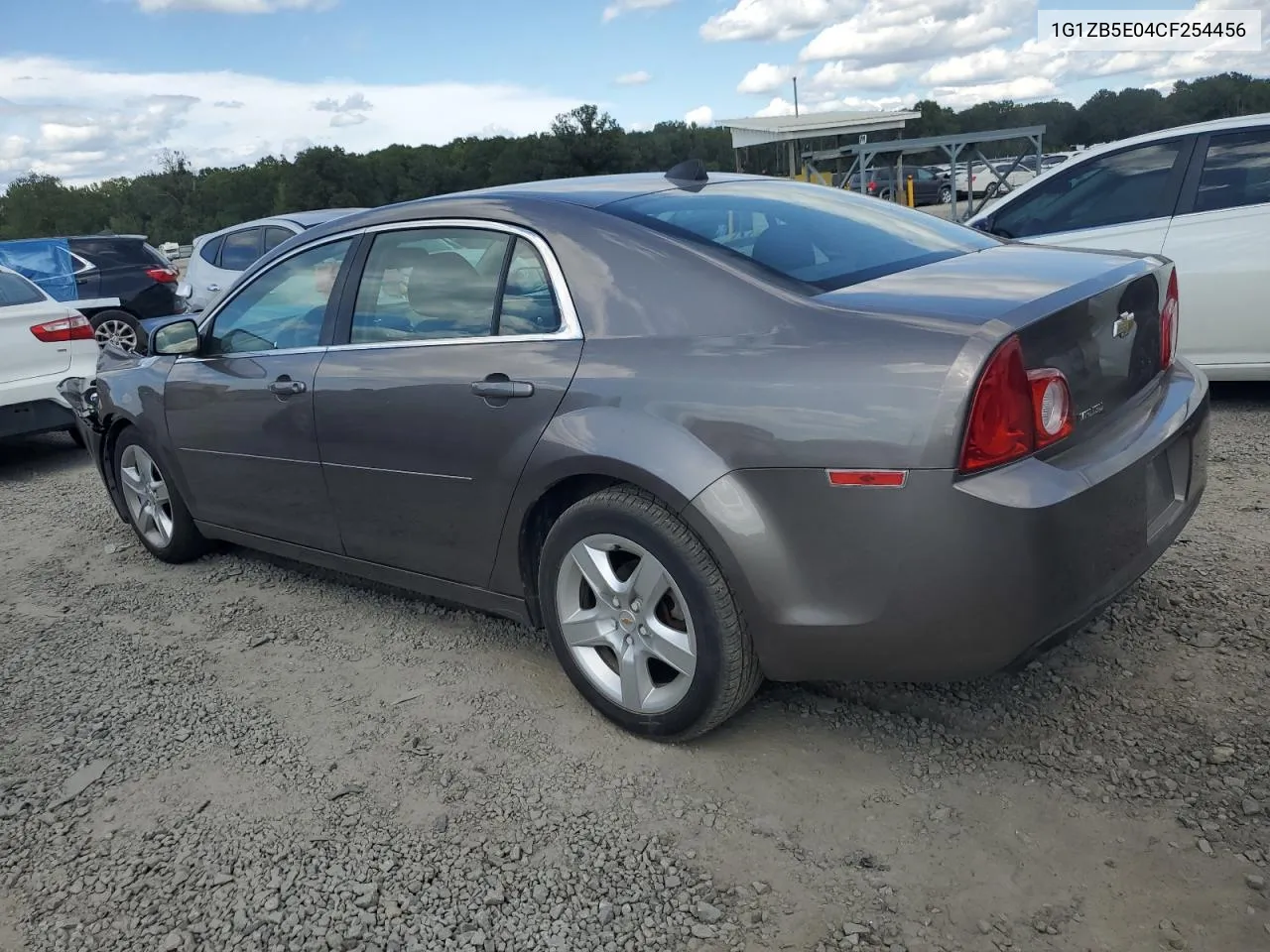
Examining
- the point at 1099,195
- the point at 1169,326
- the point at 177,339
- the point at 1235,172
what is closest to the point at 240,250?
the point at 177,339

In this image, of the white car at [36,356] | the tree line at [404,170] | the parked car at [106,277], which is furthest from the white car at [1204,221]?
the tree line at [404,170]

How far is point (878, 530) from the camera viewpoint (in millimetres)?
2406

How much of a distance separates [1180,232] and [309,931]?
5.76 meters

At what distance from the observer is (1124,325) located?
2.75 metres

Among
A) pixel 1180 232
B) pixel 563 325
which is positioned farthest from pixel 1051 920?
pixel 1180 232

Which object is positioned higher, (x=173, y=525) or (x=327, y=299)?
(x=327, y=299)

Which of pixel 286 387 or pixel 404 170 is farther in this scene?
pixel 404 170

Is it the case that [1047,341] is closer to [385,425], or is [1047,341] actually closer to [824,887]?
[824,887]

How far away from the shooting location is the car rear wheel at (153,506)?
4824mm

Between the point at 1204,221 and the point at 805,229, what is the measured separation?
3.84 metres

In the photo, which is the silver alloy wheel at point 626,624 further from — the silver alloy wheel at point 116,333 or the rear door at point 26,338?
the silver alloy wheel at point 116,333

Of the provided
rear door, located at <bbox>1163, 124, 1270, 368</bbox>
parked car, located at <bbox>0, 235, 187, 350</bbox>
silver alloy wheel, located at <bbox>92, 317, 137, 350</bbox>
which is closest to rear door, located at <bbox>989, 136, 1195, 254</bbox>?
rear door, located at <bbox>1163, 124, 1270, 368</bbox>

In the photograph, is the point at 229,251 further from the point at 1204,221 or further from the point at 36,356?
the point at 1204,221

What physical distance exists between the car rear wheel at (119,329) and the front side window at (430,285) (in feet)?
29.7
